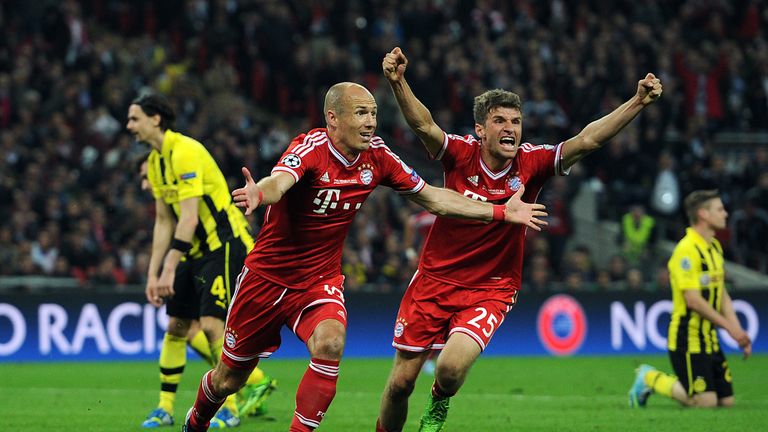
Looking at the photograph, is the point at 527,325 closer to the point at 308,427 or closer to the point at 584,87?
the point at 584,87

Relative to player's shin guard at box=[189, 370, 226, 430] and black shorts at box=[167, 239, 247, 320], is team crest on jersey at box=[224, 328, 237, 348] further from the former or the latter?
black shorts at box=[167, 239, 247, 320]

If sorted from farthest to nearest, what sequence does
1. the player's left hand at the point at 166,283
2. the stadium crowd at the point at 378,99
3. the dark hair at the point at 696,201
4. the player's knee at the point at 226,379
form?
the stadium crowd at the point at 378,99 → the dark hair at the point at 696,201 → the player's left hand at the point at 166,283 → the player's knee at the point at 226,379

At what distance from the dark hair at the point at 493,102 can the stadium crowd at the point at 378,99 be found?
34.1 feet

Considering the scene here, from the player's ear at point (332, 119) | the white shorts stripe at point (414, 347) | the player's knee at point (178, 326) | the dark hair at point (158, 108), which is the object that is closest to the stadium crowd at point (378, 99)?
the player's knee at point (178, 326)

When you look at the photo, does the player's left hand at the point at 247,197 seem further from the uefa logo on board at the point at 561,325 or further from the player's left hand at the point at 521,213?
the uefa logo on board at the point at 561,325

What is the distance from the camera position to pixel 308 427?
778 centimetres

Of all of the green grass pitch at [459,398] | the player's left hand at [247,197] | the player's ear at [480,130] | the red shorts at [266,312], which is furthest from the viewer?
the green grass pitch at [459,398]

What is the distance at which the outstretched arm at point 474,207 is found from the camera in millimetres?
8273

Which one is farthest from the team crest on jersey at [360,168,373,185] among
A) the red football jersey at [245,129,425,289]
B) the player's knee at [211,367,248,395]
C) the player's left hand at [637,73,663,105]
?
the player's left hand at [637,73,663,105]

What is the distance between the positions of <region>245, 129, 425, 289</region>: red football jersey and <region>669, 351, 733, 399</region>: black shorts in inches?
193

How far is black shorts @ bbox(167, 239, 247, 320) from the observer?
1032 cm

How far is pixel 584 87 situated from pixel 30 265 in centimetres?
1119

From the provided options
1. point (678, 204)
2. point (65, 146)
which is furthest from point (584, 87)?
point (65, 146)

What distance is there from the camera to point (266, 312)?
8297mm
